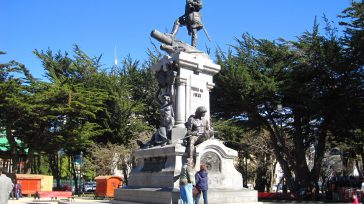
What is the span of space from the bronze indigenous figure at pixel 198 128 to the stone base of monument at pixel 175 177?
0.72 feet

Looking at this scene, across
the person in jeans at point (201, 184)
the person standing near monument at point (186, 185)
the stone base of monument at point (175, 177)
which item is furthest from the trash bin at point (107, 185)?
the person standing near monument at point (186, 185)

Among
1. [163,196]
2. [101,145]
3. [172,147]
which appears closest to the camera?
[163,196]

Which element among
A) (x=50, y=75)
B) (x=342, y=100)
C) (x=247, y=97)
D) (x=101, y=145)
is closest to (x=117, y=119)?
(x=101, y=145)

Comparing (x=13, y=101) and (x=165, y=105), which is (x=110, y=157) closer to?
(x=13, y=101)

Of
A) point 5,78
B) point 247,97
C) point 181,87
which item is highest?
point 5,78

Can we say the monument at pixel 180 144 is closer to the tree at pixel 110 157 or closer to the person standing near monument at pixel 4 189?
the person standing near monument at pixel 4 189

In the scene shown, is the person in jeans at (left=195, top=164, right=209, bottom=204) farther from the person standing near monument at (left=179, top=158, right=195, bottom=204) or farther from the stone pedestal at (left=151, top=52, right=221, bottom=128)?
the stone pedestal at (left=151, top=52, right=221, bottom=128)

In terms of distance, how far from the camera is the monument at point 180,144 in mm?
12586

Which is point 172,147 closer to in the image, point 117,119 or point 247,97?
point 247,97

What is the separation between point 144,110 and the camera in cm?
4316

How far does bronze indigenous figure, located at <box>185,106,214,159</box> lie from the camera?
12.9 metres

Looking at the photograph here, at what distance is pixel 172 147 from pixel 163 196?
5.20ft

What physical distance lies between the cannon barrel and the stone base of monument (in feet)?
14.0

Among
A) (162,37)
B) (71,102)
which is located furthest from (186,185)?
(71,102)
